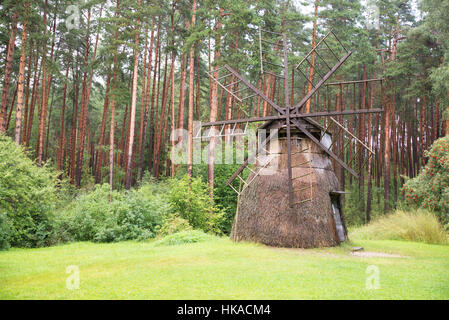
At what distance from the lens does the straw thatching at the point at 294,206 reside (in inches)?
425

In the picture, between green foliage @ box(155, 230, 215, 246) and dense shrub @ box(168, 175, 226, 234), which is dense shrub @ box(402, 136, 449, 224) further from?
green foliage @ box(155, 230, 215, 246)

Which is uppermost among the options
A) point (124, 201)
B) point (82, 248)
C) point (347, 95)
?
point (347, 95)

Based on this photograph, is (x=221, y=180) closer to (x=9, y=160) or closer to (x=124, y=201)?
(x=124, y=201)

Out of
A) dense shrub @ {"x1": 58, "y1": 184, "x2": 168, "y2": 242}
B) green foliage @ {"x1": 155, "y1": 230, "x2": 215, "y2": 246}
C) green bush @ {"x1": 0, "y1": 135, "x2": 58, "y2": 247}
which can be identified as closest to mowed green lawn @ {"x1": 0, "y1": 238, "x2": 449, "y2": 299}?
green foliage @ {"x1": 155, "y1": 230, "x2": 215, "y2": 246}

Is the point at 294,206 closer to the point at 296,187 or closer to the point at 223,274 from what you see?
the point at 296,187

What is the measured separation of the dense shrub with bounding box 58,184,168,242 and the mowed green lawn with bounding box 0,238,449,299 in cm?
329

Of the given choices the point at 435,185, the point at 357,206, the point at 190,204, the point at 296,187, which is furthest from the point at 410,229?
the point at 357,206

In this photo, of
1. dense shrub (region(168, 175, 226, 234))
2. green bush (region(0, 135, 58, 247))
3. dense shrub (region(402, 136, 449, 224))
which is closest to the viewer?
green bush (region(0, 135, 58, 247))

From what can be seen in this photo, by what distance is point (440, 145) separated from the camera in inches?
643

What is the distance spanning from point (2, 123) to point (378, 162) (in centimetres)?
3065

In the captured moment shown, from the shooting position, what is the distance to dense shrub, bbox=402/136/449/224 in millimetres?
15836

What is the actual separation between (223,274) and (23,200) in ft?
29.4

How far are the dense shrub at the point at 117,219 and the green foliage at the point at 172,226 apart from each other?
0.35 meters
